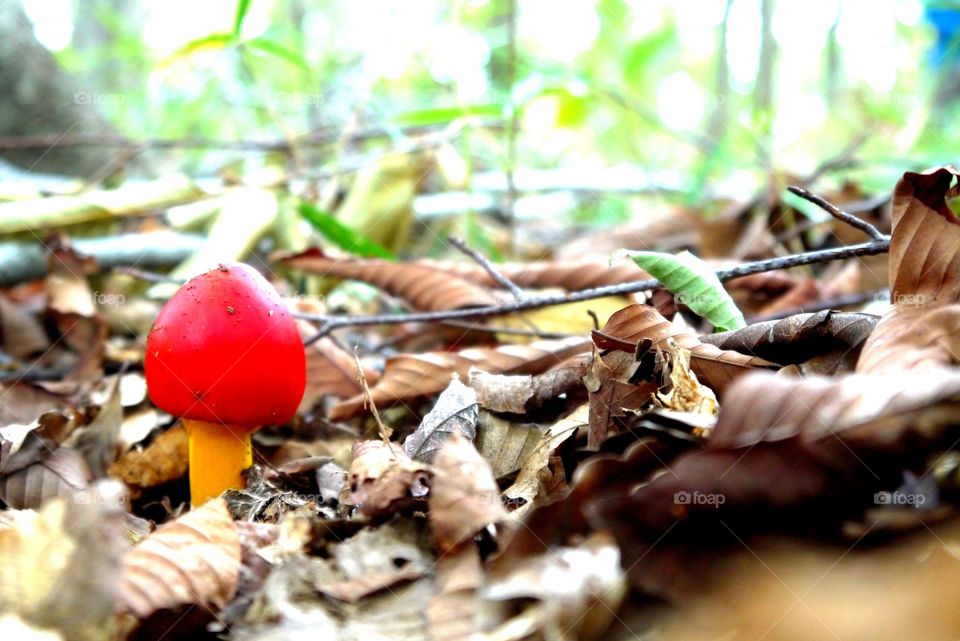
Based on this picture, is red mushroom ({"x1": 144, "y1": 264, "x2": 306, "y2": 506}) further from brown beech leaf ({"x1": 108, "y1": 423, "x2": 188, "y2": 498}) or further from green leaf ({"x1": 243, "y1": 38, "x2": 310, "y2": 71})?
green leaf ({"x1": 243, "y1": 38, "x2": 310, "y2": 71})

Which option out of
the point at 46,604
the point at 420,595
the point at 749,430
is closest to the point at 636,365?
Answer: the point at 749,430

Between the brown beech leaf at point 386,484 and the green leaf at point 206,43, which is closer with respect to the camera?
the brown beech leaf at point 386,484

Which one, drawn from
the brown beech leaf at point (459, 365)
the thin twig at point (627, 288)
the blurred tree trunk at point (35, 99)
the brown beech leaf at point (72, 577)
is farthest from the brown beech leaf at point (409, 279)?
the blurred tree trunk at point (35, 99)

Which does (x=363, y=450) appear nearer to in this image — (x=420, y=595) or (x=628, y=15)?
(x=420, y=595)

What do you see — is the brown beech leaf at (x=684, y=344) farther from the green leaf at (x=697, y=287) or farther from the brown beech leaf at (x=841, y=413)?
the brown beech leaf at (x=841, y=413)

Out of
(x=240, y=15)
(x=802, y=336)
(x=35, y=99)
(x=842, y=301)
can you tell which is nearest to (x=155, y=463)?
(x=802, y=336)
